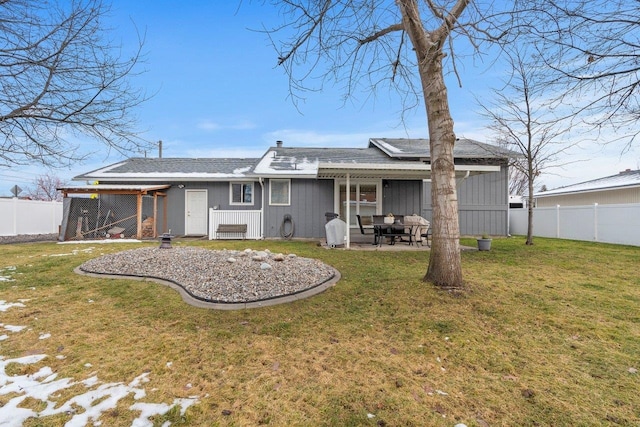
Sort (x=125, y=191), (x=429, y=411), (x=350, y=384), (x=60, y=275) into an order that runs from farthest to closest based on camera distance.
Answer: (x=125, y=191), (x=60, y=275), (x=350, y=384), (x=429, y=411)

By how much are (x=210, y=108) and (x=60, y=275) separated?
8.77 meters

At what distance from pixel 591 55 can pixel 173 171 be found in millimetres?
14394

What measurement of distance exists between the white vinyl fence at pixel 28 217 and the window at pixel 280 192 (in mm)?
11837

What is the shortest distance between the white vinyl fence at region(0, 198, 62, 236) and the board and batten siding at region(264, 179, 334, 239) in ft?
38.5

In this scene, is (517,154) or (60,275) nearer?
(60,275)

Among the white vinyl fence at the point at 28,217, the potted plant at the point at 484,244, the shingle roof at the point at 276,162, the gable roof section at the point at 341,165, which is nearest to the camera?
the potted plant at the point at 484,244

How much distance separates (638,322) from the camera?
3.55 metres

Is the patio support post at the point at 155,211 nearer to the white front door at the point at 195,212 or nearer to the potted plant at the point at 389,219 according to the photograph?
the white front door at the point at 195,212

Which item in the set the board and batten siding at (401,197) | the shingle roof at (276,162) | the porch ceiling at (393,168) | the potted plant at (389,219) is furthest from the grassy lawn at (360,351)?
the shingle roof at (276,162)

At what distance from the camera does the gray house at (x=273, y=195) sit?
11742mm

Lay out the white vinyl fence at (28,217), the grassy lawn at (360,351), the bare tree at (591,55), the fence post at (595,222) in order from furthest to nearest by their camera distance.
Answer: the white vinyl fence at (28,217) → the fence post at (595,222) → the bare tree at (591,55) → the grassy lawn at (360,351)

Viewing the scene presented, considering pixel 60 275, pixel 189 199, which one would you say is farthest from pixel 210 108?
pixel 60 275

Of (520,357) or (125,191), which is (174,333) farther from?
(125,191)

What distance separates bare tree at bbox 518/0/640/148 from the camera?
3.77 meters
